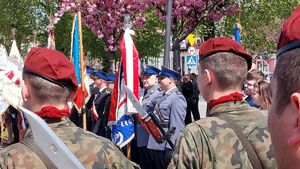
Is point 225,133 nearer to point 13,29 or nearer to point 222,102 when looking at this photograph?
point 222,102

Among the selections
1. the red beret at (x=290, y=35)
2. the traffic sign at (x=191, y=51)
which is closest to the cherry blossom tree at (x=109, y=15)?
the traffic sign at (x=191, y=51)

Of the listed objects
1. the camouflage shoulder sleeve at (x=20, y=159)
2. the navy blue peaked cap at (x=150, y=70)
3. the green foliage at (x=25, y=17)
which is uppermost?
the green foliage at (x=25, y=17)

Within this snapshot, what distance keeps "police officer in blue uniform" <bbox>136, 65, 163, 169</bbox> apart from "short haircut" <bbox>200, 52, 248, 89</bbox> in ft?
17.1

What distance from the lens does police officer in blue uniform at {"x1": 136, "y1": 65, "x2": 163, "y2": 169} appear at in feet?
29.3

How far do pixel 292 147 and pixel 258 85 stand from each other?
4.95m

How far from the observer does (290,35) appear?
52.3 inches

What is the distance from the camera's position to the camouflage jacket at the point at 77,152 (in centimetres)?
275

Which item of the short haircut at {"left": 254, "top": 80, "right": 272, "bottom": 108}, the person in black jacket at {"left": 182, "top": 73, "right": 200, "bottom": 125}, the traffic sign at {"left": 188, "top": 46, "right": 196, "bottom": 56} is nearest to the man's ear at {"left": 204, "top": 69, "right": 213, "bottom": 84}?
the short haircut at {"left": 254, "top": 80, "right": 272, "bottom": 108}

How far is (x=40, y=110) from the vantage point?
2.97 m

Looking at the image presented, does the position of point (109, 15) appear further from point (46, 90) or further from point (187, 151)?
point (187, 151)

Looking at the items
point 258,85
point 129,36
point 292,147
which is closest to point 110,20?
point 129,36

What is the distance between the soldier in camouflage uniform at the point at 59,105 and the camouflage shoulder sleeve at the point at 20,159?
80 mm

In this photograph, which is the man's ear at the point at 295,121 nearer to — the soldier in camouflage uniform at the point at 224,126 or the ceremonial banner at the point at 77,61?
the soldier in camouflage uniform at the point at 224,126

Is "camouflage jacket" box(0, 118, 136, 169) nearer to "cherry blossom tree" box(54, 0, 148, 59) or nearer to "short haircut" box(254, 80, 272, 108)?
"short haircut" box(254, 80, 272, 108)
